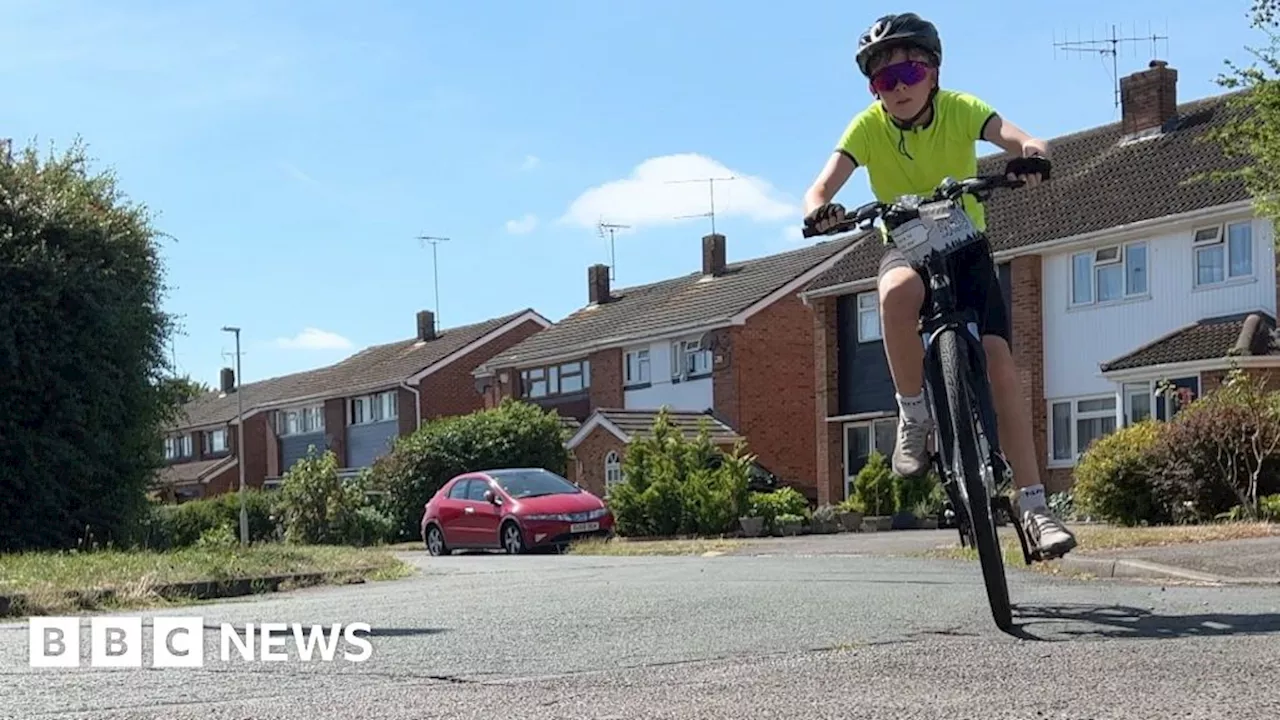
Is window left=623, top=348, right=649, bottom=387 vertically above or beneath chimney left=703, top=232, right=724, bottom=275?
beneath

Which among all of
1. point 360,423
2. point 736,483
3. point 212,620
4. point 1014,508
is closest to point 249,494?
point 360,423

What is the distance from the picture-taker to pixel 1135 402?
28906 millimetres

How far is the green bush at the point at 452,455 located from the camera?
38969 millimetres

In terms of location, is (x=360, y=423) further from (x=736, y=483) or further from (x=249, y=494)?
(x=736, y=483)

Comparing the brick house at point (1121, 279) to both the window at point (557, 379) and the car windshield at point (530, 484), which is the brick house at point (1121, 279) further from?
the window at point (557, 379)

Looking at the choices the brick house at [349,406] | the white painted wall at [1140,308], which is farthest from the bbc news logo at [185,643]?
the brick house at [349,406]

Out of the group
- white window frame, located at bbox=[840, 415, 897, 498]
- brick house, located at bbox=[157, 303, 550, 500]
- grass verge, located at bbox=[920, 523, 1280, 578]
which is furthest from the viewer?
brick house, located at bbox=[157, 303, 550, 500]

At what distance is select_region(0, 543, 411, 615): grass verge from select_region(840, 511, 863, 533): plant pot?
1403 cm

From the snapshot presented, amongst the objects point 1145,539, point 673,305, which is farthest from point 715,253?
point 1145,539

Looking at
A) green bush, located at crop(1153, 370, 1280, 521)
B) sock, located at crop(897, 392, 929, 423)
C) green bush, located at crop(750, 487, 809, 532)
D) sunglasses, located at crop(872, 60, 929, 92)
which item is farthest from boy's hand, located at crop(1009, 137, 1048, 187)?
green bush, located at crop(750, 487, 809, 532)

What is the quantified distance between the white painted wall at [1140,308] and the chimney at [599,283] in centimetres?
2518

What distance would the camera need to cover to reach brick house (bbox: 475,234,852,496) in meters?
42.0

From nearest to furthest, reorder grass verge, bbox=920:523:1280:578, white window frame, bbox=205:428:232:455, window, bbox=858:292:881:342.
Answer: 1. grass verge, bbox=920:523:1280:578
2. window, bbox=858:292:881:342
3. white window frame, bbox=205:428:232:455

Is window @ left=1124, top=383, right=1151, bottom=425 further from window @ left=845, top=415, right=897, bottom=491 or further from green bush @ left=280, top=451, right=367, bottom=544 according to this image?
green bush @ left=280, top=451, right=367, bottom=544
